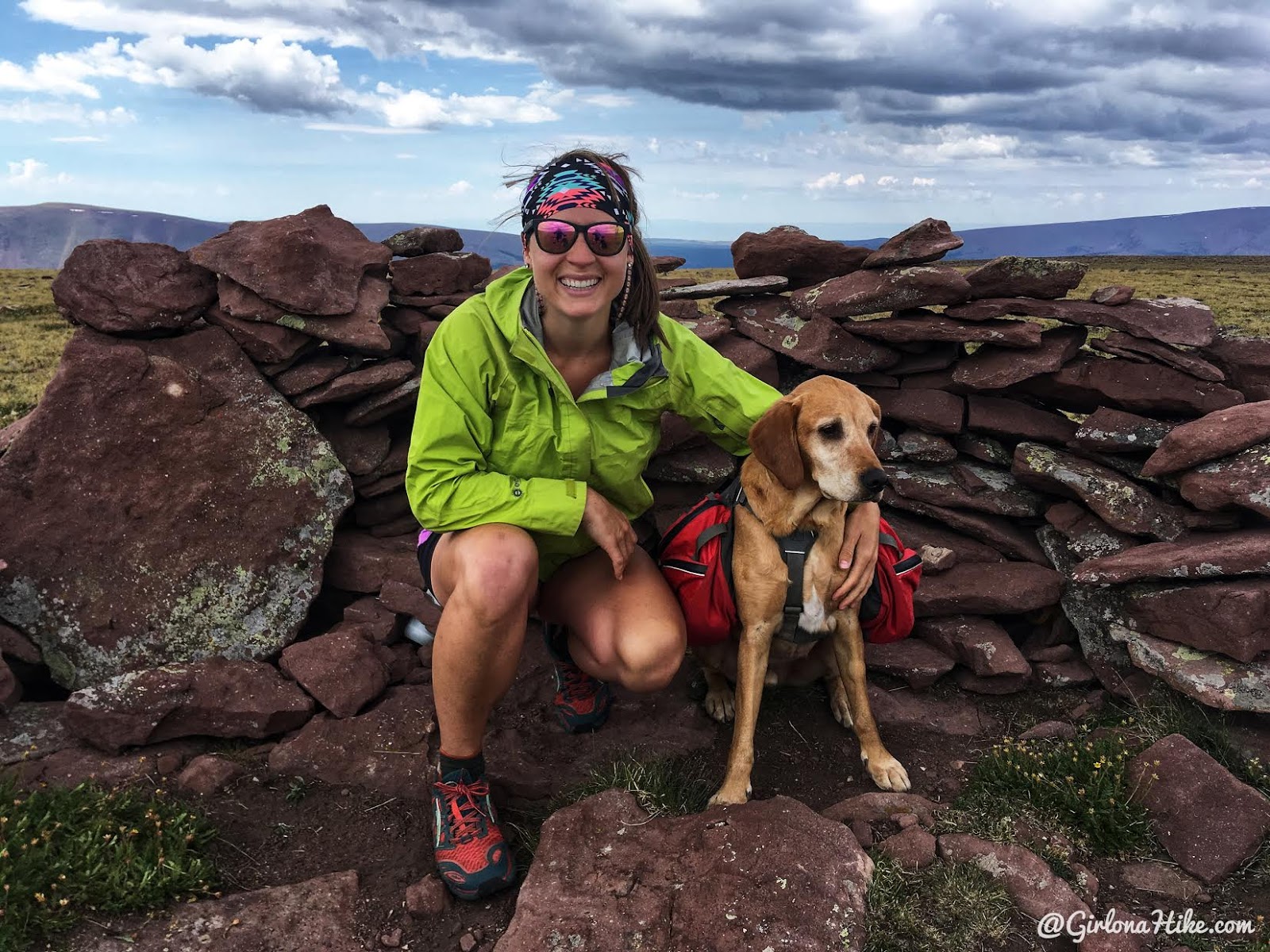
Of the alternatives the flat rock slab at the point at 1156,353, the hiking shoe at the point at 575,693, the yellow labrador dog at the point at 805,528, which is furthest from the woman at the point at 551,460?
the flat rock slab at the point at 1156,353

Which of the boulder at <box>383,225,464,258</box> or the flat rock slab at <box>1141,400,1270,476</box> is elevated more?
the boulder at <box>383,225,464,258</box>

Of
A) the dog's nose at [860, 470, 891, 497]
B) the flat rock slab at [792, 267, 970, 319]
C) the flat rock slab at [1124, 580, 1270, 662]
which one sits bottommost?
the flat rock slab at [1124, 580, 1270, 662]

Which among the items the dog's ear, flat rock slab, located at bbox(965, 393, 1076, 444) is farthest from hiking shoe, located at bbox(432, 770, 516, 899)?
flat rock slab, located at bbox(965, 393, 1076, 444)

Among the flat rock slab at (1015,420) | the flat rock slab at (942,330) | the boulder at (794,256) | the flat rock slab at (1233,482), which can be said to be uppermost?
the boulder at (794,256)

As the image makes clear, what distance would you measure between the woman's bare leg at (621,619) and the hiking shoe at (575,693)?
0.32 m

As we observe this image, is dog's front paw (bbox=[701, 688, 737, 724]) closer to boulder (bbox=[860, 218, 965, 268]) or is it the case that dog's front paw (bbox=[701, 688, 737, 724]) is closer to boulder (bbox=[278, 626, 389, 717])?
boulder (bbox=[278, 626, 389, 717])

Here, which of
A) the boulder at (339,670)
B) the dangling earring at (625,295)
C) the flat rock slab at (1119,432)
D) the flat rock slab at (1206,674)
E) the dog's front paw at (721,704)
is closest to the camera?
the dangling earring at (625,295)

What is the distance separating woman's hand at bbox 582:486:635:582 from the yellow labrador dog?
0.59 m

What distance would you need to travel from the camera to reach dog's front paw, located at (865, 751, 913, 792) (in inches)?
159

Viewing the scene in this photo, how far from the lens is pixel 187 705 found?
430 cm

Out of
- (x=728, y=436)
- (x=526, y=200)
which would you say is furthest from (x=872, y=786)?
(x=526, y=200)

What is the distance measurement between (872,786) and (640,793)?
1.21 meters

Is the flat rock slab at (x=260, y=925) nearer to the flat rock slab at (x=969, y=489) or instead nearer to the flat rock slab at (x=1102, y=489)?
the flat rock slab at (x=969, y=489)

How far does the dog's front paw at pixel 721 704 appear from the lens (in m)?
4.66
